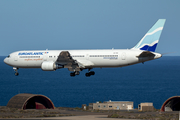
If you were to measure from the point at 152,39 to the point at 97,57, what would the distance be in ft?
34.6

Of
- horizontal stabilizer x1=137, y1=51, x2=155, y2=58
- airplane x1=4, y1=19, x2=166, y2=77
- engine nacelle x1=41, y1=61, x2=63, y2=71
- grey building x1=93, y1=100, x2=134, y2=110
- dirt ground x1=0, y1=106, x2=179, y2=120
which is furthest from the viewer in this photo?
grey building x1=93, y1=100, x2=134, y2=110

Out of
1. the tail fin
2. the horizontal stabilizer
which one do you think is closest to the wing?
the horizontal stabilizer

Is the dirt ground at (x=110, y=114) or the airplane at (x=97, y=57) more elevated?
the airplane at (x=97, y=57)

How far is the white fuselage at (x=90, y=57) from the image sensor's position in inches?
2272

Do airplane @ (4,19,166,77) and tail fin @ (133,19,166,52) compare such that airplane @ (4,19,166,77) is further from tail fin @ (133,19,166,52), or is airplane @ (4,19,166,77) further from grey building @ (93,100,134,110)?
grey building @ (93,100,134,110)

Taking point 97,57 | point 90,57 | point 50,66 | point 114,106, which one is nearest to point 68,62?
point 50,66

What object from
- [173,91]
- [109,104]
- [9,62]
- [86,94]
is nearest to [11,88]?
[86,94]

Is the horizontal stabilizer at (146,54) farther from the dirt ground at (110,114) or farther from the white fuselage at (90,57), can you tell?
the dirt ground at (110,114)

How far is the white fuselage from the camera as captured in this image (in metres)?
57.7

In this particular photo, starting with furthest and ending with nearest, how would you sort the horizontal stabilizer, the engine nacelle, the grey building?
the grey building < the engine nacelle < the horizontal stabilizer

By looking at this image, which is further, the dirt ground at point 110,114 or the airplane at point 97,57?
the airplane at point 97,57

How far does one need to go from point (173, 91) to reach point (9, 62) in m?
105

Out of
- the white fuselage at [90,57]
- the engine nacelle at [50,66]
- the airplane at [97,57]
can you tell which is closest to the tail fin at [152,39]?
the airplane at [97,57]

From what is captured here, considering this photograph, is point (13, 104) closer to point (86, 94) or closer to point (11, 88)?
point (86, 94)
